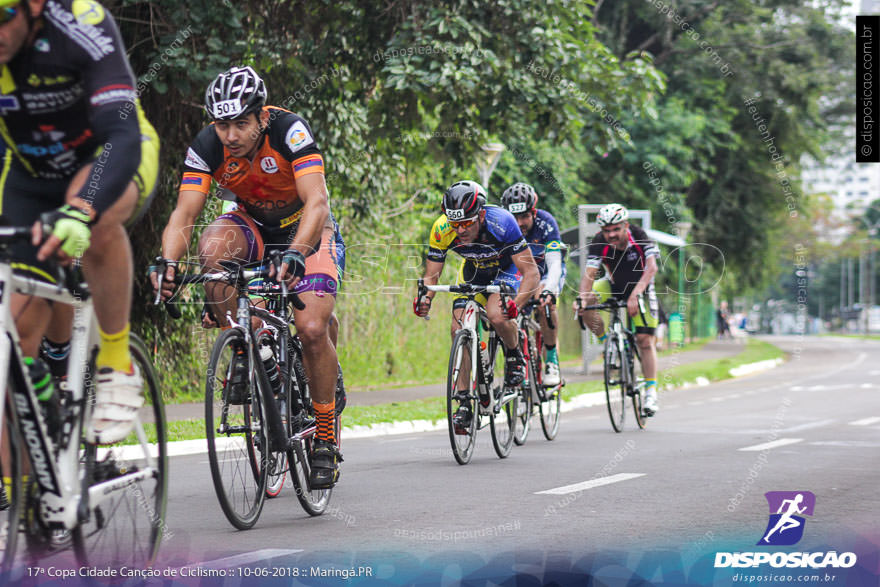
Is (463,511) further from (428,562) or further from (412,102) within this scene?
(412,102)

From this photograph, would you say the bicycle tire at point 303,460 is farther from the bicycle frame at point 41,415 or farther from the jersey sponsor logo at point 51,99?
the jersey sponsor logo at point 51,99

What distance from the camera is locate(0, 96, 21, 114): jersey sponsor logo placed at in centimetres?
388

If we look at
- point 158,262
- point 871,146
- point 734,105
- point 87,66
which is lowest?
point 158,262

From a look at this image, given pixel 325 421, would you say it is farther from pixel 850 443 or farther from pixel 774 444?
pixel 850 443

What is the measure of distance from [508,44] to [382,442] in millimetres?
4980

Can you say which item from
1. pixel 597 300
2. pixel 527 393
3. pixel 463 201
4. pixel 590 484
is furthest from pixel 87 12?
Answer: pixel 597 300

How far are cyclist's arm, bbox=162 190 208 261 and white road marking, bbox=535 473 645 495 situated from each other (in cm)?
269

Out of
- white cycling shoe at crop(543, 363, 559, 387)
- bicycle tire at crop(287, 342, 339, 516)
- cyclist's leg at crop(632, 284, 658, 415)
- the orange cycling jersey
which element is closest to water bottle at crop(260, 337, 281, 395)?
bicycle tire at crop(287, 342, 339, 516)

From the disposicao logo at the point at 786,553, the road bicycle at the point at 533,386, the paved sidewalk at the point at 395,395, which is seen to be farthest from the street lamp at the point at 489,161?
the disposicao logo at the point at 786,553

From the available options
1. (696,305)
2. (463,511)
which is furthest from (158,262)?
(696,305)

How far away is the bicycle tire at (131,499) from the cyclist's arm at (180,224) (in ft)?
4.35

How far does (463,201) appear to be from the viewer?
8570mm

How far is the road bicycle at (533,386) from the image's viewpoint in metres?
10.2

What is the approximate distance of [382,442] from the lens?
1102 cm
